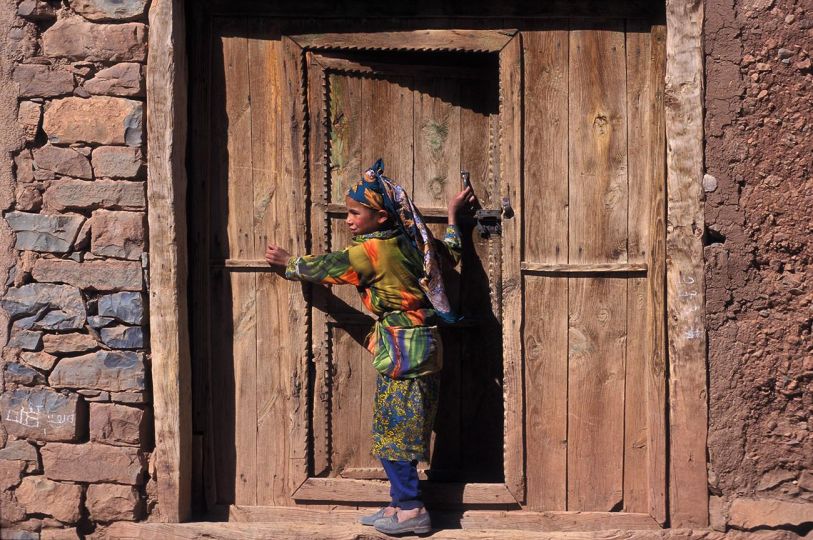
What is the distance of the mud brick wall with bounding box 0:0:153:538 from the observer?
3.74 m

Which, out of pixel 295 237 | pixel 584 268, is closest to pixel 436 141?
pixel 295 237

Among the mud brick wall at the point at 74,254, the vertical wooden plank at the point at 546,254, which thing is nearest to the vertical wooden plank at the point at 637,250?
the vertical wooden plank at the point at 546,254

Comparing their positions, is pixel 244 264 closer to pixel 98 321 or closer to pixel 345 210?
pixel 345 210

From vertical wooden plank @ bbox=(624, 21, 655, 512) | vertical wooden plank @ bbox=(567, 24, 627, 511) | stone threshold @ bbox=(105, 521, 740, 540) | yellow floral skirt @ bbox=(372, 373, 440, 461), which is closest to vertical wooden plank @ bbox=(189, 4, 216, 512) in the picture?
stone threshold @ bbox=(105, 521, 740, 540)

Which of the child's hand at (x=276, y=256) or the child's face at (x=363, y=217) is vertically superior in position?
the child's face at (x=363, y=217)

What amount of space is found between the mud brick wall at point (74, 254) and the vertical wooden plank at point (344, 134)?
2.61 ft

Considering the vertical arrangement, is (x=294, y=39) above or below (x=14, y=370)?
above

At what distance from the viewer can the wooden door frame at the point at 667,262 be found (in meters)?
3.63

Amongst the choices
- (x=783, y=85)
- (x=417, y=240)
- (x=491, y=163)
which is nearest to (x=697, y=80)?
(x=783, y=85)

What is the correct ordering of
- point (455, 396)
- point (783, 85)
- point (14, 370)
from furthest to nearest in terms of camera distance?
point (455, 396), point (14, 370), point (783, 85)

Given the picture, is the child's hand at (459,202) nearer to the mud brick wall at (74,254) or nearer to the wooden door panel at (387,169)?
the wooden door panel at (387,169)

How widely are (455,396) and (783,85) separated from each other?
1876 millimetres

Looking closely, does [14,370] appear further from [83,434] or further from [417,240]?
[417,240]

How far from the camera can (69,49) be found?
374 cm
